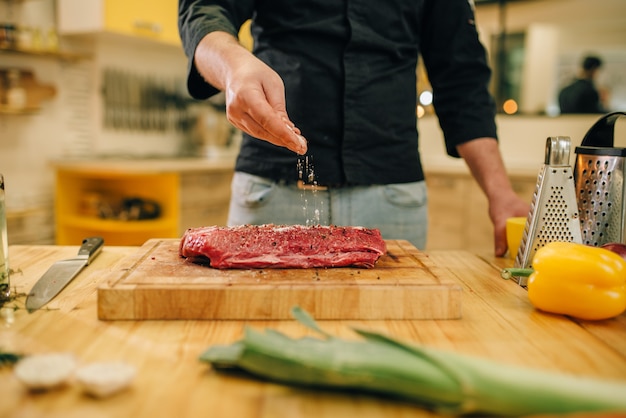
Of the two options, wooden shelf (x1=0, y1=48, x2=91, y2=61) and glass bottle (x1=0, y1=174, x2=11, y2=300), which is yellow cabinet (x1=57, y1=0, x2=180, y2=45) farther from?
glass bottle (x1=0, y1=174, x2=11, y2=300)

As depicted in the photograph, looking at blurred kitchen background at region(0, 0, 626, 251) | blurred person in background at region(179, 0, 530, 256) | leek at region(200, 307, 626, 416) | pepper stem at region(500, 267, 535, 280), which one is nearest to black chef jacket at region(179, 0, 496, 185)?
blurred person in background at region(179, 0, 530, 256)

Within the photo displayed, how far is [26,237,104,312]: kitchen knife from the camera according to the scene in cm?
122

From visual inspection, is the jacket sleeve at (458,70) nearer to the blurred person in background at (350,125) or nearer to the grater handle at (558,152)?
the blurred person in background at (350,125)

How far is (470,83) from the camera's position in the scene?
2.08 m

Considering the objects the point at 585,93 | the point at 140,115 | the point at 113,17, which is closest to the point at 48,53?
the point at 113,17

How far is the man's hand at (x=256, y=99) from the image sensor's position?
4.13ft

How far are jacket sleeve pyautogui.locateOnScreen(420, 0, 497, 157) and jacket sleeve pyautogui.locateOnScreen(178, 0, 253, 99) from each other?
73 centimetres

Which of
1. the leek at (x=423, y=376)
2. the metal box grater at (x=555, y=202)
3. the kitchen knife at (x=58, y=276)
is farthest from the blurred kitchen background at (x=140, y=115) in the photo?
the leek at (x=423, y=376)

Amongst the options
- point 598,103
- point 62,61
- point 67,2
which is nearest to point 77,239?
point 62,61

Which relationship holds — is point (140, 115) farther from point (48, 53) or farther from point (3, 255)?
point (3, 255)

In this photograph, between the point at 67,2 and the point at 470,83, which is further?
the point at 67,2

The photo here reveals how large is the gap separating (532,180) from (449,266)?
8.44 feet

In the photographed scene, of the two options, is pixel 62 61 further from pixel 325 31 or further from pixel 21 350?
pixel 21 350

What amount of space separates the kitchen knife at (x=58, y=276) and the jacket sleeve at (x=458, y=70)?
128 centimetres
